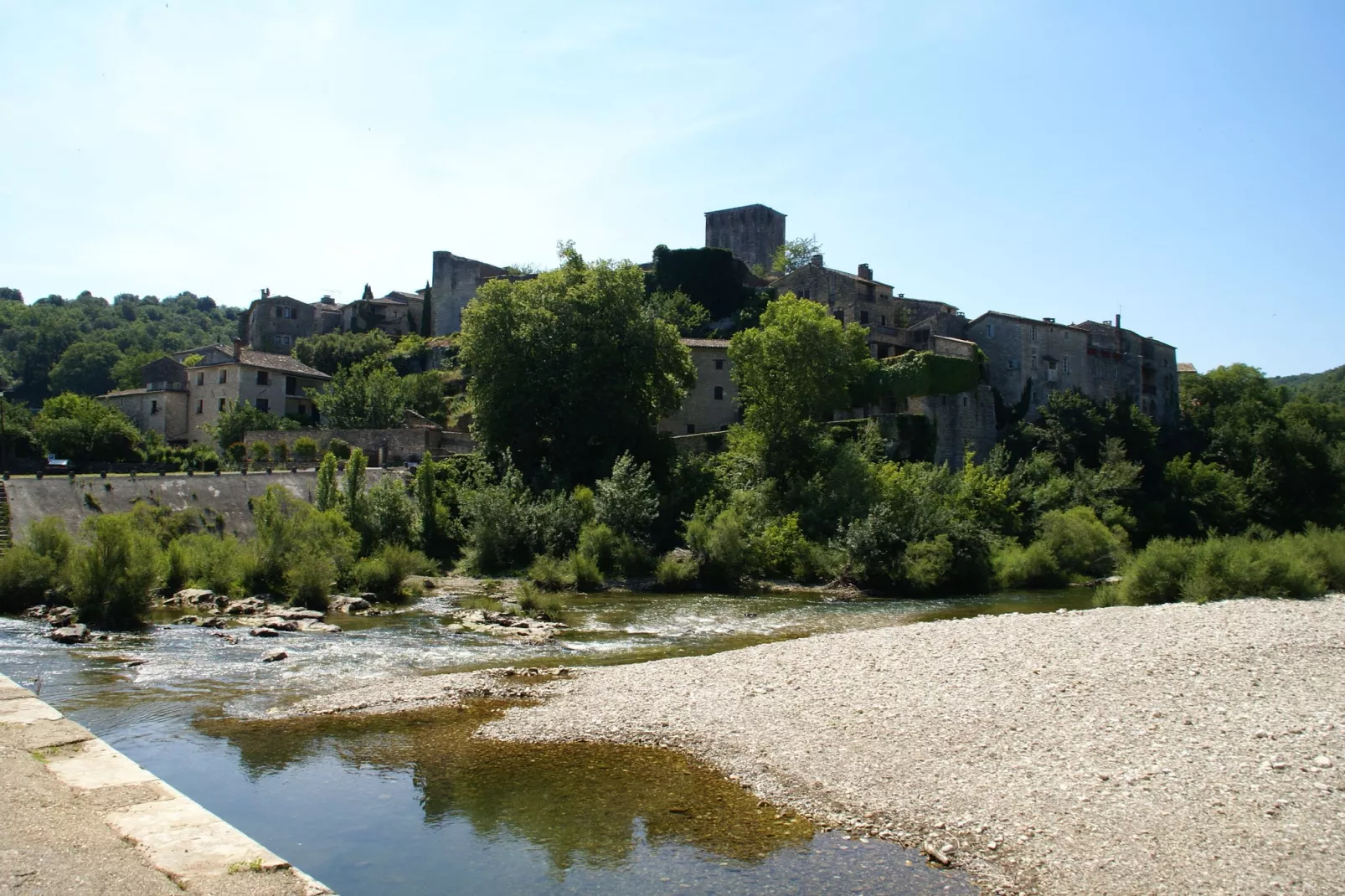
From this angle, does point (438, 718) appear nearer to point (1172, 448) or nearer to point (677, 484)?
point (677, 484)

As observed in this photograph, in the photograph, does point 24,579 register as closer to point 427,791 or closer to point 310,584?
point 310,584

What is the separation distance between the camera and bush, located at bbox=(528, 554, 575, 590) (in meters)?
33.3

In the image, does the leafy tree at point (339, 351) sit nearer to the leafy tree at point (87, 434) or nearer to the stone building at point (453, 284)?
the stone building at point (453, 284)

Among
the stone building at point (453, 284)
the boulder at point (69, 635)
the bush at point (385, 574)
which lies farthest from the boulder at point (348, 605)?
the stone building at point (453, 284)

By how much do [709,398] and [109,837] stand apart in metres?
51.1

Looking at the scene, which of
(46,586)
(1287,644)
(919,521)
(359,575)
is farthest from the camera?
(919,521)

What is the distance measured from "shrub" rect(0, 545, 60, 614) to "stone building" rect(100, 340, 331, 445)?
37282 mm

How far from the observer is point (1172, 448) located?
59.8 meters

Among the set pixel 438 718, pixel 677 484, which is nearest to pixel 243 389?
pixel 677 484

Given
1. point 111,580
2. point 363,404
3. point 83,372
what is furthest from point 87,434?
point 83,372

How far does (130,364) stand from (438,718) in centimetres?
8891

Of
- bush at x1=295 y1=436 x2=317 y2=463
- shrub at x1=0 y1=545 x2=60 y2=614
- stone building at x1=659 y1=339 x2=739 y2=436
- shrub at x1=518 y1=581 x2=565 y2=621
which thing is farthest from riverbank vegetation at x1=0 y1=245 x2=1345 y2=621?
stone building at x1=659 y1=339 x2=739 y2=436

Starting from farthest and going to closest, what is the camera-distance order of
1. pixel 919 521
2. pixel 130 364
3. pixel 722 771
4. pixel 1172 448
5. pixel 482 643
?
pixel 130 364 → pixel 1172 448 → pixel 919 521 → pixel 482 643 → pixel 722 771

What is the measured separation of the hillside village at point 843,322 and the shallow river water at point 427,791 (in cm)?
3276
